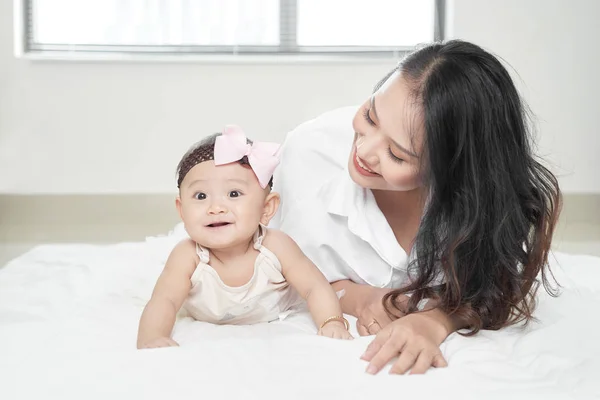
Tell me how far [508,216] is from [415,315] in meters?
0.27

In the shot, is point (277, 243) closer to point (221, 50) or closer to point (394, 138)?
point (394, 138)

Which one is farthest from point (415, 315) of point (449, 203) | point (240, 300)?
point (240, 300)

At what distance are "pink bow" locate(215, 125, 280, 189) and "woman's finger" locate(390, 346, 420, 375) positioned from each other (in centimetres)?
46

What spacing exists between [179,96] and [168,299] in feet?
10.6

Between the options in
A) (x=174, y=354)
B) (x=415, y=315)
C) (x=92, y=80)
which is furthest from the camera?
(x=92, y=80)

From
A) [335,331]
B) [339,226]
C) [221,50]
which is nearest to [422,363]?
[335,331]

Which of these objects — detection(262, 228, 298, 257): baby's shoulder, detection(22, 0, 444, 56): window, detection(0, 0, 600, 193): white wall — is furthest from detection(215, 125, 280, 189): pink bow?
detection(22, 0, 444, 56): window

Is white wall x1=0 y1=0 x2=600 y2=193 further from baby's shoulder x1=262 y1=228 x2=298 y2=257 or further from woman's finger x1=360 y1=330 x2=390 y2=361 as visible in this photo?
woman's finger x1=360 y1=330 x2=390 y2=361

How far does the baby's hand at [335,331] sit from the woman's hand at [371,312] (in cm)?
7

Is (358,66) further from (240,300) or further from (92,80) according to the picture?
(240,300)

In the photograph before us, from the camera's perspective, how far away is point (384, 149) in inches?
56.7

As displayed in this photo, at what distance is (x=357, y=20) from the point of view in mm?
4730

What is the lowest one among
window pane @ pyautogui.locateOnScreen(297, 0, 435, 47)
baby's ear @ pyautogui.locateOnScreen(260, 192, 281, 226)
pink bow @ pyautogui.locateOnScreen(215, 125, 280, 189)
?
baby's ear @ pyautogui.locateOnScreen(260, 192, 281, 226)

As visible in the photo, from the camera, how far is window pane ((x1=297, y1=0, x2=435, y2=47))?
15.5 feet
